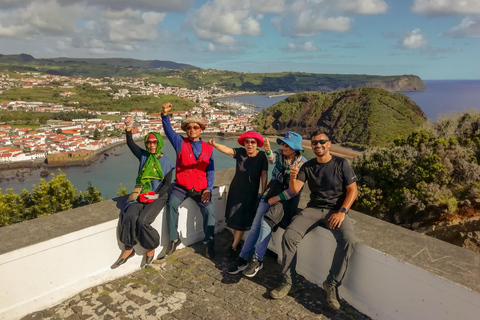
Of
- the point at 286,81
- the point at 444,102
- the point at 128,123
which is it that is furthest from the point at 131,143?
the point at 286,81

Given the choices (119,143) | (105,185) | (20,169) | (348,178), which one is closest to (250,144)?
(348,178)

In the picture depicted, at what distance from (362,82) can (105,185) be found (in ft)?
507

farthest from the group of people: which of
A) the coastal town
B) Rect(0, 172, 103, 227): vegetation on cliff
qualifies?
the coastal town

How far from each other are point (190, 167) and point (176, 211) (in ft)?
1.42

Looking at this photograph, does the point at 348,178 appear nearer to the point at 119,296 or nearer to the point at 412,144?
the point at 119,296

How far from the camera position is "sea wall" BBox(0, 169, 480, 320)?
6.42 feet

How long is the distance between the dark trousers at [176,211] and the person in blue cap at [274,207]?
47 cm

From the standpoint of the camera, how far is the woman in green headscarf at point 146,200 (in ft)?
8.84

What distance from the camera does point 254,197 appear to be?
9.83 ft

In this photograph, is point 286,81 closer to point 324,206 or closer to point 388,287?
point 324,206

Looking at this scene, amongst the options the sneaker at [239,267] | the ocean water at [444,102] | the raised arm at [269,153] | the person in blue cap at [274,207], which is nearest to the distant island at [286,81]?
the ocean water at [444,102]

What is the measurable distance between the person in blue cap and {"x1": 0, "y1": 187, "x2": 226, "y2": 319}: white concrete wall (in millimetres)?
868

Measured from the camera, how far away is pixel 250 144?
9.44ft

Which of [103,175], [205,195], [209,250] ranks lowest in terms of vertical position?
[103,175]
